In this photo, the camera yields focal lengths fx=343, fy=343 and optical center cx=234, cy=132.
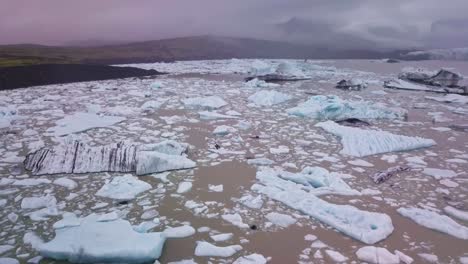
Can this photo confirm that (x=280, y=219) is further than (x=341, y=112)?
No

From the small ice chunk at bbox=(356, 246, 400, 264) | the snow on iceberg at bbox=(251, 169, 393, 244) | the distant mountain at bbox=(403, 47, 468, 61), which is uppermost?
the distant mountain at bbox=(403, 47, 468, 61)

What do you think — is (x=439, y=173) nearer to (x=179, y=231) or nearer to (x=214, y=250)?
(x=214, y=250)

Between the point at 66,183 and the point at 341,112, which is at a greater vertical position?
the point at 341,112

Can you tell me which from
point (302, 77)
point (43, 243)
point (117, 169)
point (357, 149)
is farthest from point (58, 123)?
point (302, 77)

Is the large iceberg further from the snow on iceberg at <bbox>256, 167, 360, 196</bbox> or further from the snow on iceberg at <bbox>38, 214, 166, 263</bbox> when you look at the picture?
the snow on iceberg at <bbox>38, 214, 166, 263</bbox>

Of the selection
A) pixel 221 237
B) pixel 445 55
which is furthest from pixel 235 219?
pixel 445 55

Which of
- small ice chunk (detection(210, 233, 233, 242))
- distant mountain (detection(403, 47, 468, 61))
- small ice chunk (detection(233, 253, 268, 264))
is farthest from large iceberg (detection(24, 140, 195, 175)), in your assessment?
distant mountain (detection(403, 47, 468, 61))

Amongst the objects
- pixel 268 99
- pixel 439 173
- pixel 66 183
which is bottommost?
pixel 66 183
